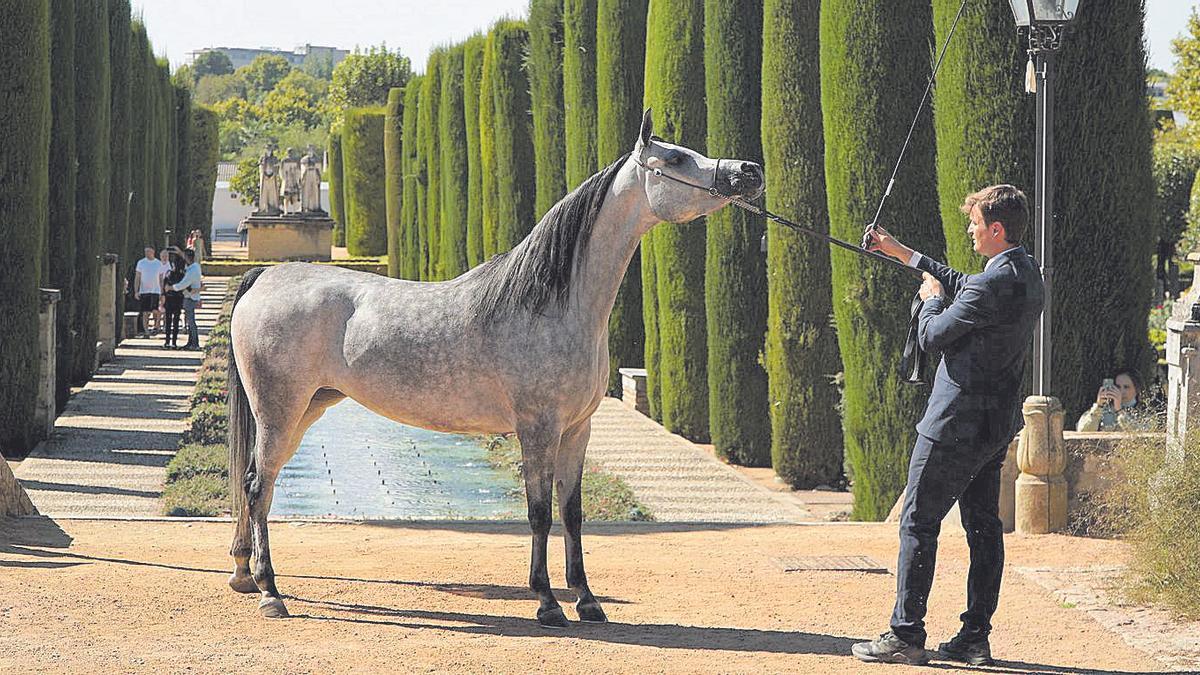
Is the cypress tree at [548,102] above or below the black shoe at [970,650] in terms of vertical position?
above

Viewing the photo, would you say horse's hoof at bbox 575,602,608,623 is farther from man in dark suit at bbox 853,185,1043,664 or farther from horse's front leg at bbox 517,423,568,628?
man in dark suit at bbox 853,185,1043,664

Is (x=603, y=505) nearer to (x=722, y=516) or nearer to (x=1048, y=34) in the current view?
(x=722, y=516)

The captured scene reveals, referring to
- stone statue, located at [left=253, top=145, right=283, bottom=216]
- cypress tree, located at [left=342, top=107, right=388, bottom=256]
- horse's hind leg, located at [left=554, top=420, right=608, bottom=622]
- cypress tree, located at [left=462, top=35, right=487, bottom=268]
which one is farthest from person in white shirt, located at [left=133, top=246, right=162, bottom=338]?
cypress tree, located at [left=342, top=107, right=388, bottom=256]

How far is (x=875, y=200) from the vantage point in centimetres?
1196

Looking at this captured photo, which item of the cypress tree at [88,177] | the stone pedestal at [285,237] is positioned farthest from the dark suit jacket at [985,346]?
the stone pedestal at [285,237]

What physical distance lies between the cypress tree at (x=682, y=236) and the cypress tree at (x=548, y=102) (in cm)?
572

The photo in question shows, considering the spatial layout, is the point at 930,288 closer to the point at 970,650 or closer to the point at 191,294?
the point at 970,650

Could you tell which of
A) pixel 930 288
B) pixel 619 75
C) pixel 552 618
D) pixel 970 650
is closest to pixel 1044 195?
pixel 930 288

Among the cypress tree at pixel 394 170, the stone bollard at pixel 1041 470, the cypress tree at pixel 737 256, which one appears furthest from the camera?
the cypress tree at pixel 394 170

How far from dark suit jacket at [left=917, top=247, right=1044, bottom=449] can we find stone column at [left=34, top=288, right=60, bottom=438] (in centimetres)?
1101

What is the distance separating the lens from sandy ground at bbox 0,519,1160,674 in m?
6.07

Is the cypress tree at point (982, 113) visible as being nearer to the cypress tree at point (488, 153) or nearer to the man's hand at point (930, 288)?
the man's hand at point (930, 288)

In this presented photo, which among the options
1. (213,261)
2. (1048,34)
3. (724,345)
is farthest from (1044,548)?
(213,261)

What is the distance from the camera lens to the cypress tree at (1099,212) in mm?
10586
